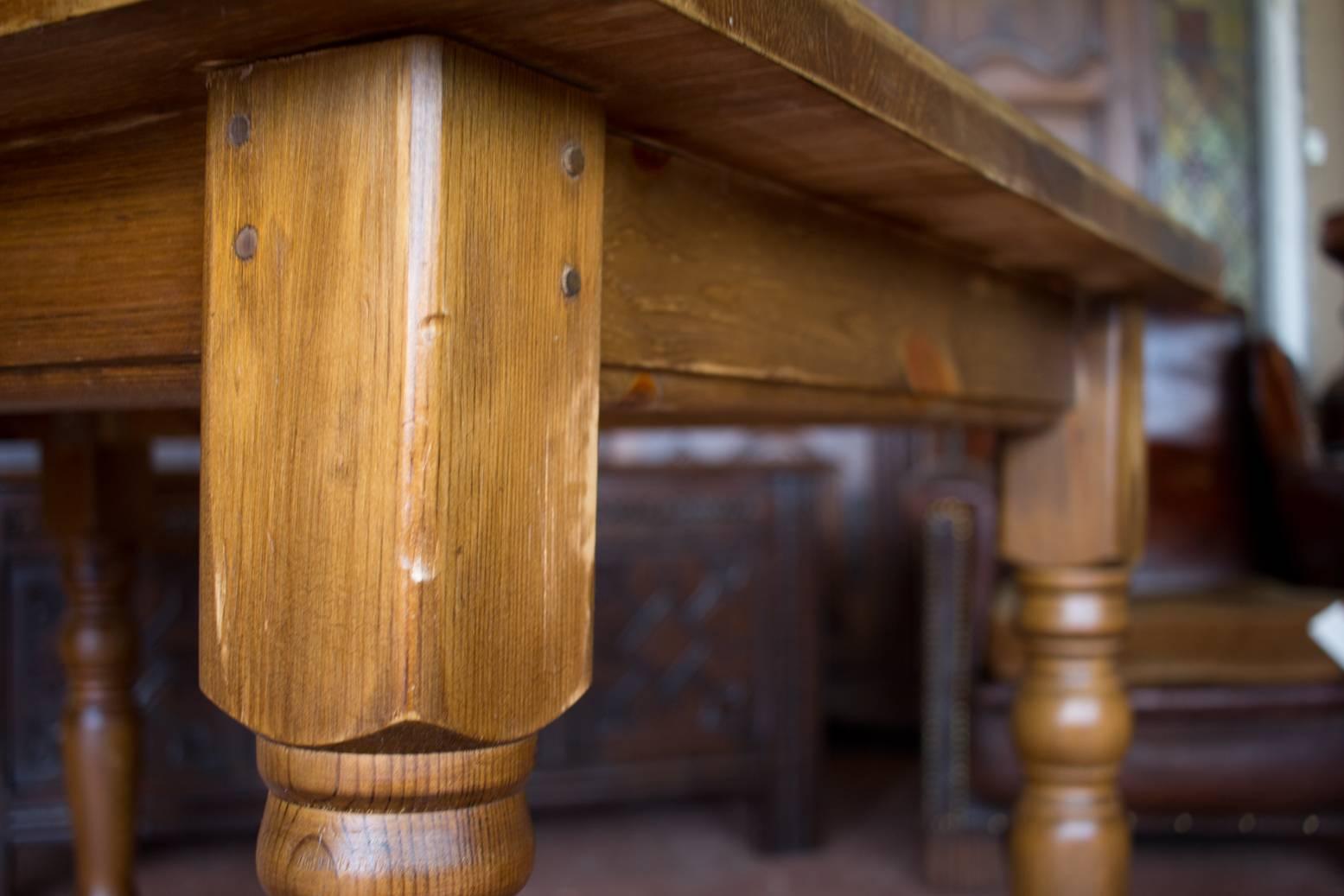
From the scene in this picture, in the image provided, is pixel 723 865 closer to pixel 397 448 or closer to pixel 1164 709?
pixel 1164 709

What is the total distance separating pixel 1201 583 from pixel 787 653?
85 centimetres

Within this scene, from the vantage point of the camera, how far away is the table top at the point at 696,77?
0.41 m

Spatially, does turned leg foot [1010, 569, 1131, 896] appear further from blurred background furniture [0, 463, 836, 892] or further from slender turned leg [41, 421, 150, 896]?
blurred background furniture [0, 463, 836, 892]

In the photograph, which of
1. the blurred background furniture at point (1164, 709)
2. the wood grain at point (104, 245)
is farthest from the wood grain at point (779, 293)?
the blurred background furniture at point (1164, 709)

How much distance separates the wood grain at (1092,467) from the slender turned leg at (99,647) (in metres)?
0.92

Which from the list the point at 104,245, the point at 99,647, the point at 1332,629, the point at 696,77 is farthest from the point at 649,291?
the point at 99,647

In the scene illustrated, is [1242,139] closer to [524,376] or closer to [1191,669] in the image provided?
[1191,669]

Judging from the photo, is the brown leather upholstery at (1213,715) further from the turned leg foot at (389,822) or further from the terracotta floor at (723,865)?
the turned leg foot at (389,822)

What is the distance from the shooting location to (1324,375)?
11.1ft

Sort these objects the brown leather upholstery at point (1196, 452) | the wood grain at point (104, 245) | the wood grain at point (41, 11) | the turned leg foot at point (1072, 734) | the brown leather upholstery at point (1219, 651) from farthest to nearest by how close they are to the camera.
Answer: the brown leather upholstery at point (1196, 452), the brown leather upholstery at point (1219, 651), the turned leg foot at point (1072, 734), the wood grain at point (104, 245), the wood grain at point (41, 11)

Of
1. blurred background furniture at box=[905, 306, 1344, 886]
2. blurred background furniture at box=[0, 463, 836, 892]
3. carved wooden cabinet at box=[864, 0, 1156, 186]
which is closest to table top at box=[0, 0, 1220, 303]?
blurred background furniture at box=[905, 306, 1344, 886]

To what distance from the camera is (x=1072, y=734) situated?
3.84ft

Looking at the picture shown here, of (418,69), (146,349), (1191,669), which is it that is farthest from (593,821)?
(418,69)

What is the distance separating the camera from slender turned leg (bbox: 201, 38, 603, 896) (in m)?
0.42
